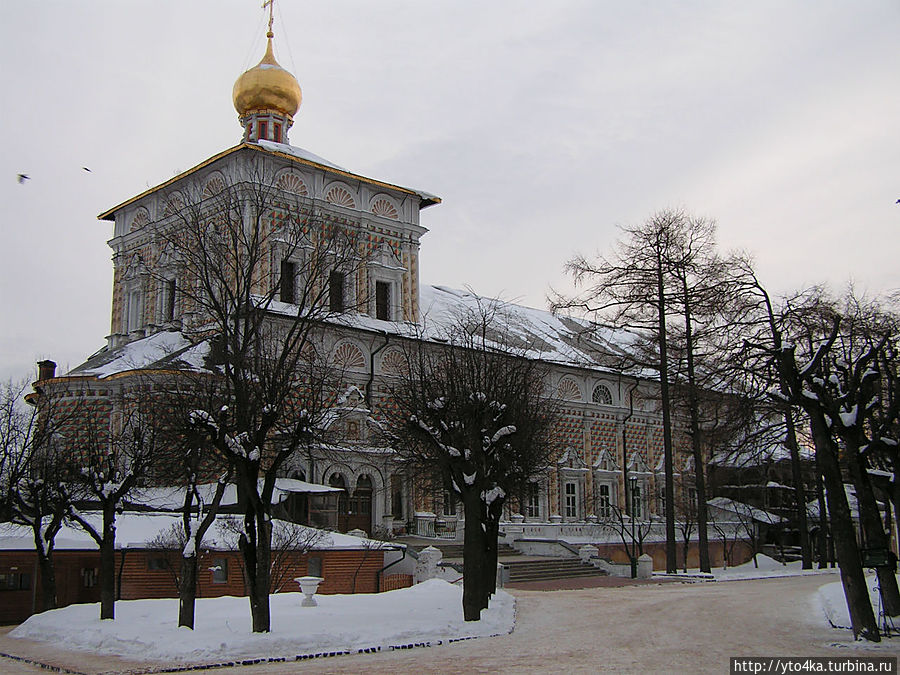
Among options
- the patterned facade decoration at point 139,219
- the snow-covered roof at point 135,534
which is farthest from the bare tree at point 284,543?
the patterned facade decoration at point 139,219

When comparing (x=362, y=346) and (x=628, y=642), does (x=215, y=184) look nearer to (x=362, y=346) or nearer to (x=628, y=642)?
(x=362, y=346)

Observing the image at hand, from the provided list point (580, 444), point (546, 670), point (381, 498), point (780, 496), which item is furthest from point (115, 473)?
point (780, 496)

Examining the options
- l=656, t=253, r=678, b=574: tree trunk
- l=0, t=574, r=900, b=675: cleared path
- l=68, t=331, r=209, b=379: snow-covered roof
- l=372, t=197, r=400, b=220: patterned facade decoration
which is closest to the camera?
l=0, t=574, r=900, b=675: cleared path

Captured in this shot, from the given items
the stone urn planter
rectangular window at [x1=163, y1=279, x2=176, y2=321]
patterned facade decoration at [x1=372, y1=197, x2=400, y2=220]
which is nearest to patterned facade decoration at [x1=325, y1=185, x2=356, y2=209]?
patterned facade decoration at [x1=372, y1=197, x2=400, y2=220]

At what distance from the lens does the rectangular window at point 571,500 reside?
129 ft

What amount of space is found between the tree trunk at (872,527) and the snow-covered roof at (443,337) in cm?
1212

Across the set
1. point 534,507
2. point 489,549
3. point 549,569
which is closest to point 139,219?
point 534,507

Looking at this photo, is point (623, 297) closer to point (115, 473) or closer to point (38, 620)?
point (115, 473)

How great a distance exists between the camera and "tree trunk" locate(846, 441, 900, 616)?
1348 centimetres

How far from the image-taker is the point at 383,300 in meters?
36.2

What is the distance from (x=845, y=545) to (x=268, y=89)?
2853 cm

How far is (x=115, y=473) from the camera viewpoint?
18.0 metres

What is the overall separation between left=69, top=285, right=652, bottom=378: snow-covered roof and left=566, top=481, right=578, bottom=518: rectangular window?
208 inches

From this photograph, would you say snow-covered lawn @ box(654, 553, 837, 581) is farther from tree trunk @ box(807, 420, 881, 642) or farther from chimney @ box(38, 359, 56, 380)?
chimney @ box(38, 359, 56, 380)
